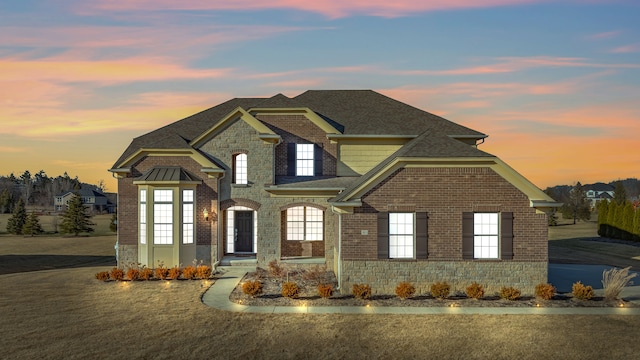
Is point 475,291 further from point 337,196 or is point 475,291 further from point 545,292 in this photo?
point 337,196

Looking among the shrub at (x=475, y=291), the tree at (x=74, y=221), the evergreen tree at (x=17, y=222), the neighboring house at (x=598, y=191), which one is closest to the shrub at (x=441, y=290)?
the shrub at (x=475, y=291)

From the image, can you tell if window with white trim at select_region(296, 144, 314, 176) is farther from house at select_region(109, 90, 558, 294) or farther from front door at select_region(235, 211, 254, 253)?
front door at select_region(235, 211, 254, 253)

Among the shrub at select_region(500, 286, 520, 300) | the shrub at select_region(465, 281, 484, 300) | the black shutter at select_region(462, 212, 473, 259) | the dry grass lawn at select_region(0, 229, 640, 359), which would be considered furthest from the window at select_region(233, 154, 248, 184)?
the shrub at select_region(500, 286, 520, 300)

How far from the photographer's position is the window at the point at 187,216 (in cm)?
2241

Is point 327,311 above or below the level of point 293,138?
below

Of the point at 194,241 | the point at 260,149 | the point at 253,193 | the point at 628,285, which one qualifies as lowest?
the point at 628,285

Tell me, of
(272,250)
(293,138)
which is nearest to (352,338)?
(272,250)

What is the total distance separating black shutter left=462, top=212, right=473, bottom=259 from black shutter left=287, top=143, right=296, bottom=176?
993 cm

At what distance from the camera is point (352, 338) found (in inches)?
491

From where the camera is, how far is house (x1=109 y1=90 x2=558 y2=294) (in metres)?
17.6

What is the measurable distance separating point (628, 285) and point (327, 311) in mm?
13911

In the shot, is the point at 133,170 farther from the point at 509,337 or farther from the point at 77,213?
the point at 77,213

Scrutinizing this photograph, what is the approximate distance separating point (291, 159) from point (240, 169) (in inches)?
112

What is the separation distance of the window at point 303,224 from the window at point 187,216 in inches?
197
